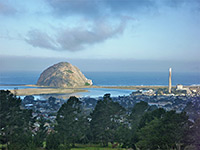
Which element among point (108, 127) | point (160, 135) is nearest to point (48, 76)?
point (108, 127)

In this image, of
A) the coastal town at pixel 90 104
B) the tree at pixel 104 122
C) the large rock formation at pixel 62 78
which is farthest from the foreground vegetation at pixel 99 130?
the large rock formation at pixel 62 78

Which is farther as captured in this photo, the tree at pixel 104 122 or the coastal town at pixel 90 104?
the coastal town at pixel 90 104

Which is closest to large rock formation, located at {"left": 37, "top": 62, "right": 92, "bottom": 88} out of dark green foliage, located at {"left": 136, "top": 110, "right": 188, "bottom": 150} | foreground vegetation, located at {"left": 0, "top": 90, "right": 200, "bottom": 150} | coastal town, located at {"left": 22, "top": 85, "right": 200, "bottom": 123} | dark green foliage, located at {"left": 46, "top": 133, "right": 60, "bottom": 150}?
coastal town, located at {"left": 22, "top": 85, "right": 200, "bottom": 123}

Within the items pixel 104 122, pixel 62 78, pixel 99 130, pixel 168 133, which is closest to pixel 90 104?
pixel 99 130

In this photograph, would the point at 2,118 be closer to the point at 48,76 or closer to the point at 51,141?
the point at 51,141

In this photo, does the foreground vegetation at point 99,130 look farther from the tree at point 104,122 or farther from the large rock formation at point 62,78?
the large rock formation at point 62,78

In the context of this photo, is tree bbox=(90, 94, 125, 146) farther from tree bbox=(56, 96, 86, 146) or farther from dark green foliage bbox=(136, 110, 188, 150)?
dark green foliage bbox=(136, 110, 188, 150)

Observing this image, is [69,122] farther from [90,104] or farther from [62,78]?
[62,78]
